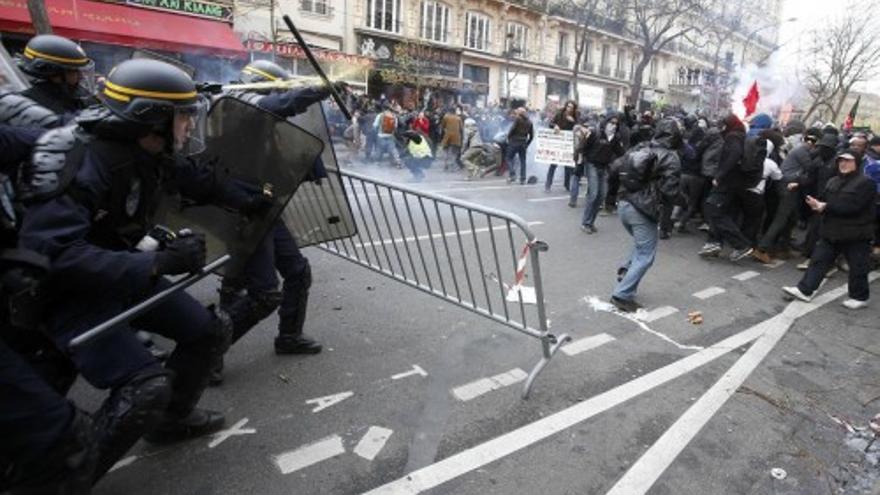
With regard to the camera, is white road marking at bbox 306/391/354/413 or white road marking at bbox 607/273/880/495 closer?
white road marking at bbox 607/273/880/495

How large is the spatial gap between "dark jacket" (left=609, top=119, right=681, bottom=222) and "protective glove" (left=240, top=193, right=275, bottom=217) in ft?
10.9

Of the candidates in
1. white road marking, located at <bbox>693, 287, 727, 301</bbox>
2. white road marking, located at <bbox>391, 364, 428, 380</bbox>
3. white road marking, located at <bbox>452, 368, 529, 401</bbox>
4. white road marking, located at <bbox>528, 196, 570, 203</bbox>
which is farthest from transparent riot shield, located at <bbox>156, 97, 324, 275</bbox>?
white road marking, located at <bbox>528, 196, 570, 203</bbox>

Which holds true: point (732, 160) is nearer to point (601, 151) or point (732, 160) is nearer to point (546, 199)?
point (601, 151)

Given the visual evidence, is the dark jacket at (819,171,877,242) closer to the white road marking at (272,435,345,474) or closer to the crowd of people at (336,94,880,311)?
the crowd of people at (336,94,880,311)

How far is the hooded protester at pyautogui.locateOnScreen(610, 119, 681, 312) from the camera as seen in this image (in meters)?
5.23

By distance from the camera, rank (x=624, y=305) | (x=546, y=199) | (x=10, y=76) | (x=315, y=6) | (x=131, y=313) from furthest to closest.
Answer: (x=315, y=6) < (x=546, y=199) < (x=624, y=305) < (x=10, y=76) < (x=131, y=313)

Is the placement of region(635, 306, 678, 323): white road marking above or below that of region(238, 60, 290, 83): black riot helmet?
below

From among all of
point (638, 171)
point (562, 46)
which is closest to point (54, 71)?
point (638, 171)

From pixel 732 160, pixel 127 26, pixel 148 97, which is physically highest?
pixel 127 26

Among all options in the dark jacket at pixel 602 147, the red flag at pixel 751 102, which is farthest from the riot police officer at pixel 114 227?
the red flag at pixel 751 102

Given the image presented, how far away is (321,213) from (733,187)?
5539 mm

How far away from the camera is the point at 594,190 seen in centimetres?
873

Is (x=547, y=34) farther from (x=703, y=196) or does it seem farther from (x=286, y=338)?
(x=286, y=338)

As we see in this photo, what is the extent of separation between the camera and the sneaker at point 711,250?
7473 millimetres
